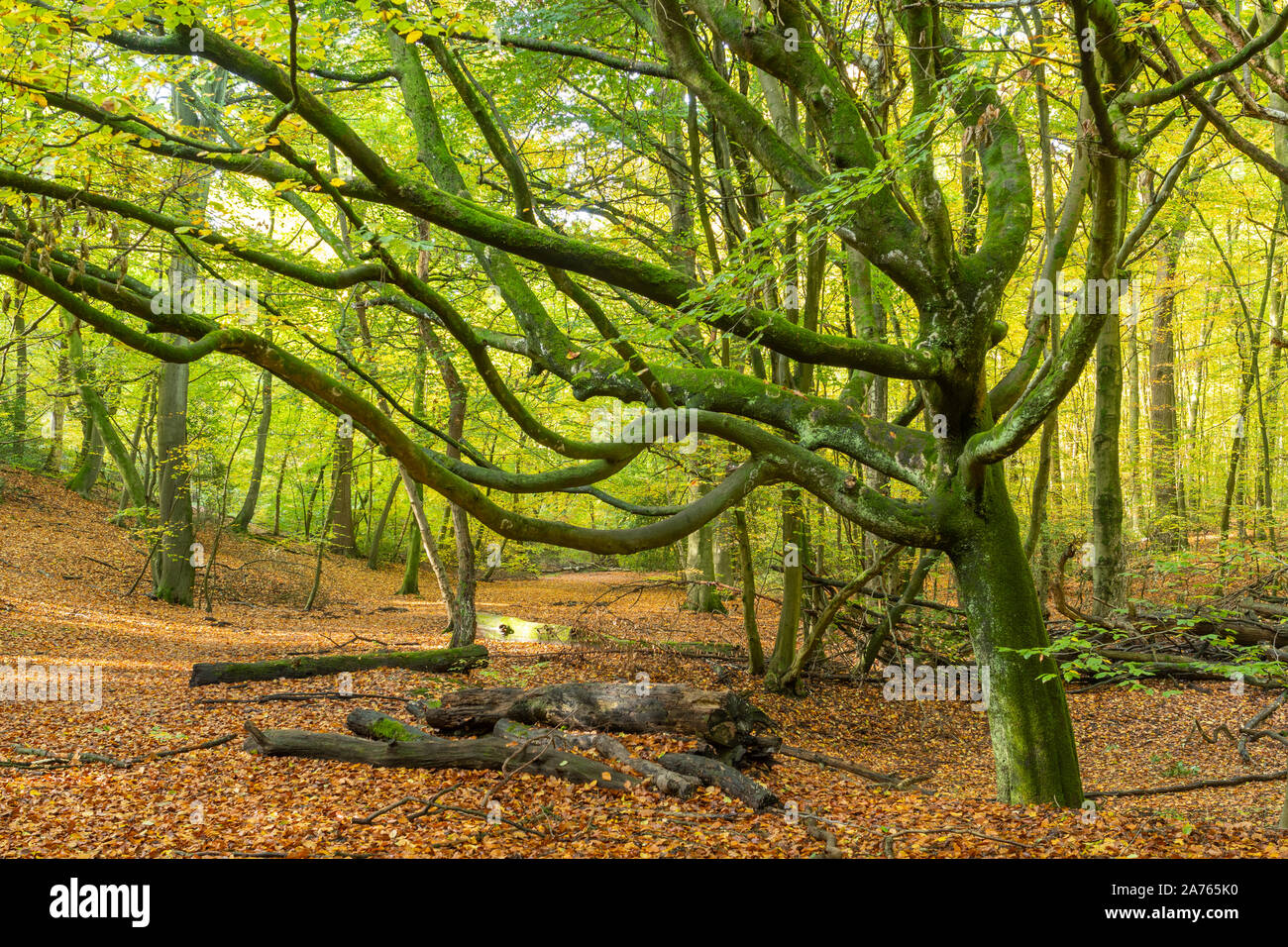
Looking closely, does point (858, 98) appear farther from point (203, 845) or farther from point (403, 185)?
point (203, 845)

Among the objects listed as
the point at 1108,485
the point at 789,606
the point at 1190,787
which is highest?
the point at 1108,485

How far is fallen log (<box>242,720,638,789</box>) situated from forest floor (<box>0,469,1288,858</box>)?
0.31 ft

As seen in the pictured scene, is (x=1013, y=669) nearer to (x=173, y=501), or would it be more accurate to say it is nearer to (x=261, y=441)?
(x=173, y=501)

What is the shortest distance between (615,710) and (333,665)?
4.07m

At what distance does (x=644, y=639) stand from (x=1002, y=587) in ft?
22.6

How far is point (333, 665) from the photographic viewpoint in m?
9.00

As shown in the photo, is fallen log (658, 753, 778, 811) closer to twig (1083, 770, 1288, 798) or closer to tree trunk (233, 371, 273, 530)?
twig (1083, 770, 1288, 798)

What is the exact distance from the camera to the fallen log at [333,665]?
324 inches

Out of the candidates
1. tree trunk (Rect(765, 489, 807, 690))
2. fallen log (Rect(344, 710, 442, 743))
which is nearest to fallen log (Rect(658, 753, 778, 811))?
fallen log (Rect(344, 710, 442, 743))

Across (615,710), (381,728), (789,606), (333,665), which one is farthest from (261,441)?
(615,710)

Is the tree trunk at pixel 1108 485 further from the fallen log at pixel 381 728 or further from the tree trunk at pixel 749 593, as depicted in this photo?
the fallen log at pixel 381 728

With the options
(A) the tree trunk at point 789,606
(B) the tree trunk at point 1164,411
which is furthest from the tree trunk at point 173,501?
(B) the tree trunk at point 1164,411

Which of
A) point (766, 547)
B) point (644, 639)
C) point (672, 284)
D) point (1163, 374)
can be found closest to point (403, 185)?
point (672, 284)

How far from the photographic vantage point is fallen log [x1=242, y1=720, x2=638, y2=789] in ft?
18.2
